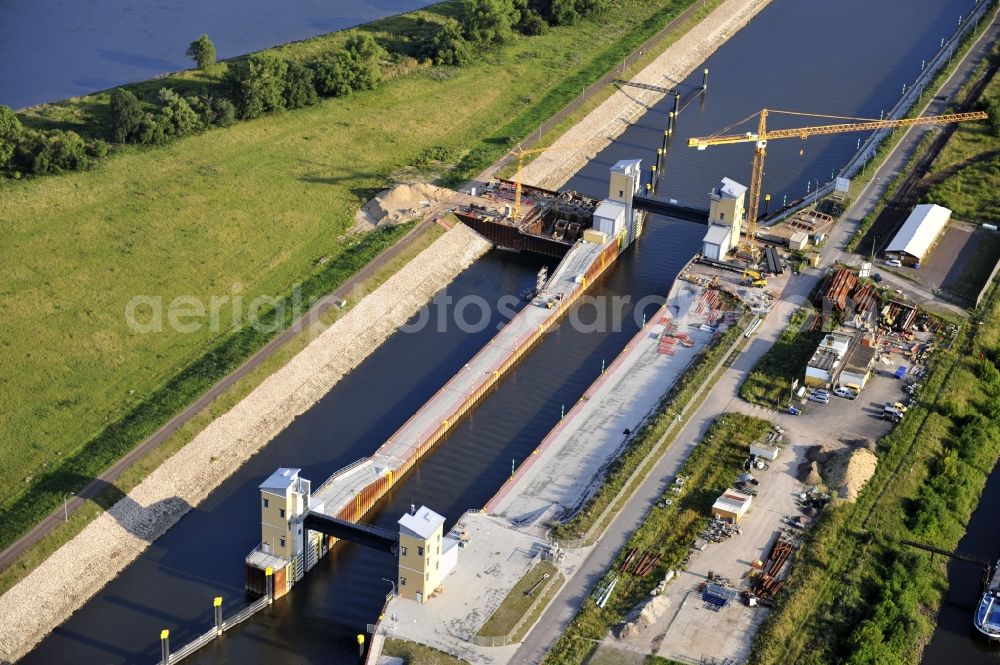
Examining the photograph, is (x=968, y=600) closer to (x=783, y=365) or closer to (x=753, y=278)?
(x=783, y=365)

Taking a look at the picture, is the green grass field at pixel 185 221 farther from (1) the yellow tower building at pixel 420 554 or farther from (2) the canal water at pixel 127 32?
Result: (1) the yellow tower building at pixel 420 554

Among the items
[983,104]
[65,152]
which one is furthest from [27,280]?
[983,104]

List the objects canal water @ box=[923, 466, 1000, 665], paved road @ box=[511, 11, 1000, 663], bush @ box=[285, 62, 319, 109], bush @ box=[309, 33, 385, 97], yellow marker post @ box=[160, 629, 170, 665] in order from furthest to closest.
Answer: bush @ box=[309, 33, 385, 97] < bush @ box=[285, 62, 319, 109] < canal water @ box=[923, 466, 1000, 665] < paved road @ box=[511, 11, 1000, 663] < yellow marker post @ box=[160, 629, 170, 665]

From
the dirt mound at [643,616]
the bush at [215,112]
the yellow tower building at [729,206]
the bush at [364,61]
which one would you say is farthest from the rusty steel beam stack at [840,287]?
the bush at [215,112]

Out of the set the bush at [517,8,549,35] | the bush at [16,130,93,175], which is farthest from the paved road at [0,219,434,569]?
the bush at [517,8,549,35]

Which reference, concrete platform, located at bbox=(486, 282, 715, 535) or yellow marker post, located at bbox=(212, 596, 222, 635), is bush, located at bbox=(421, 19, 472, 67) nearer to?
concrete platform, located at bbox=(486, 282, 715, 535)

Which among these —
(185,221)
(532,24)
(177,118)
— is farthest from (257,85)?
(532,24)
